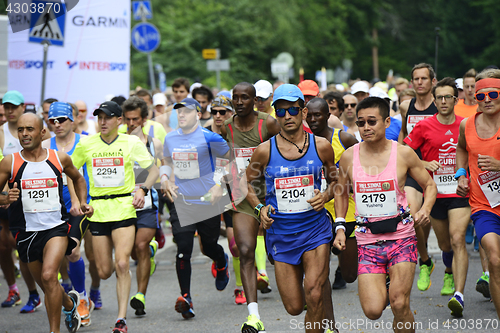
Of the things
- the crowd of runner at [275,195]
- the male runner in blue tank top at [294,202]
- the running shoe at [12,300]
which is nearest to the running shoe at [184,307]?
the crowd of runner at [275,195]

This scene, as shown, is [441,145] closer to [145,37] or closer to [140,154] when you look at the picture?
[140,154]

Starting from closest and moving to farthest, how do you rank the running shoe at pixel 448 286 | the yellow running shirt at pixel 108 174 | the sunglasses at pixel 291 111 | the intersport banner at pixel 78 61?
the sunglasses at pixel 291 111 → the yellow running shirt at pixel 108 174 → the running shoe at pixel 448 286 → the intersport banner at pixel 78 61

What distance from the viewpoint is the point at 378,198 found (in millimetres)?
5336

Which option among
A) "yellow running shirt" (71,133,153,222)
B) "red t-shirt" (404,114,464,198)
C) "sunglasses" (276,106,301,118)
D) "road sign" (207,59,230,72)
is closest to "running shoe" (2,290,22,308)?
"yellow running shirt" (71,133,153,222)

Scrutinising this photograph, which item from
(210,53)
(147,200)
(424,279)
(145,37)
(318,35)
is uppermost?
(318,35)

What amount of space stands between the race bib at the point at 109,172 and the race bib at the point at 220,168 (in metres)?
1.06

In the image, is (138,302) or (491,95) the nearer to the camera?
(491,95)

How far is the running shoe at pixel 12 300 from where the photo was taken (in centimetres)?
829

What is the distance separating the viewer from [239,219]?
671cm

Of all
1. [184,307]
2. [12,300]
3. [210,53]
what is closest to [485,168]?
[184,307]

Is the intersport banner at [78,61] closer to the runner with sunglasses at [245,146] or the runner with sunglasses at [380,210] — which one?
the runner with sunglasses at [245,146]

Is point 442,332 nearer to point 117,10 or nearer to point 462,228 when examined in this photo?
point 462,228

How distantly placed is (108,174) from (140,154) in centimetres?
43

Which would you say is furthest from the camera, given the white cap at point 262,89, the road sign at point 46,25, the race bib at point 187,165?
the road sign at point 46,25
